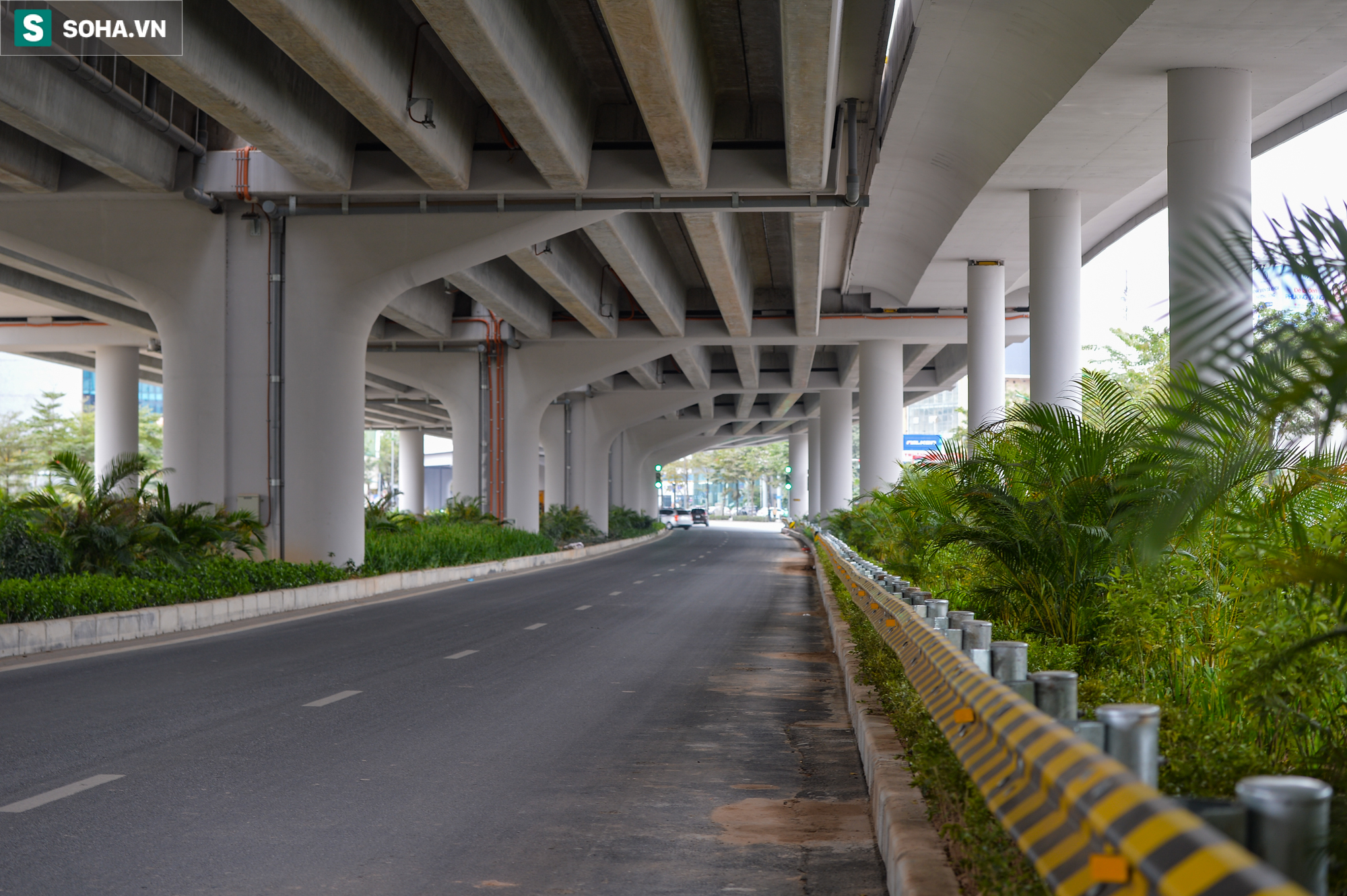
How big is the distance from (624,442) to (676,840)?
71.4m

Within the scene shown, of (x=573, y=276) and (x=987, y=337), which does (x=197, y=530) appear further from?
(x=987, y=337)

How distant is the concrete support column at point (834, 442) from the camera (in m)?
57.1

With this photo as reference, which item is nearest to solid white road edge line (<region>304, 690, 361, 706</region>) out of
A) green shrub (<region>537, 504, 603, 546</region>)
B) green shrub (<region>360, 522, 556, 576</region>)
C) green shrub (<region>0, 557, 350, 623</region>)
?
green shrub (<region>0, 557, 350, 623</region>)

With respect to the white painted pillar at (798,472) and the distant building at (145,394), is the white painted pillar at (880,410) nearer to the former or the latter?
the white painted pillar at (798,472)

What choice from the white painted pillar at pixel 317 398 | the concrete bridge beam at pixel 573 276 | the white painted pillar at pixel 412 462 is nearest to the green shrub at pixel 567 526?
the concrete bridge beam at pixel 573 276

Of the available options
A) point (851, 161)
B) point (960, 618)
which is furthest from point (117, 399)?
point (960, 618)

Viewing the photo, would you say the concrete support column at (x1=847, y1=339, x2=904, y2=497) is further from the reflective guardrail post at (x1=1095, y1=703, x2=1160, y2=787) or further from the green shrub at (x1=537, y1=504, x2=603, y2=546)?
the reflective guardrail post at (x1=1095, y1=703, x2=1160, y2=787)

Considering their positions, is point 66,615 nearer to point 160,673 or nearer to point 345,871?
point 160,673

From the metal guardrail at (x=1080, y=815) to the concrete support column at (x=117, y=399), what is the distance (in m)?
41.3

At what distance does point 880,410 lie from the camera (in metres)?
41.0

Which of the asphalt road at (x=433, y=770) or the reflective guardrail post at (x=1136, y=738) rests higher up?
the reflective guardrail post at (x=1136, y=738)

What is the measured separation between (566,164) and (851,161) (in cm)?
507

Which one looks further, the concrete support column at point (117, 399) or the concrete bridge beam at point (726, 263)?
the concrete support column at point (117, 399)

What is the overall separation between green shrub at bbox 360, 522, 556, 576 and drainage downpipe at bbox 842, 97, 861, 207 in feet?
37.8
